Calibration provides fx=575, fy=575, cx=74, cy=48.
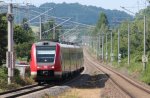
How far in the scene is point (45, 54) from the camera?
4056 centimetres

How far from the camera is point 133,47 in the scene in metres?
96.7

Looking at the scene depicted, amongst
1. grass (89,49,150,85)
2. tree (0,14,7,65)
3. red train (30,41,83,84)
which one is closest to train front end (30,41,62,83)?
red train (30,41,83,84)

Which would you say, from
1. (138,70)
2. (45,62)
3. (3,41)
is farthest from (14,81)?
(138,70)

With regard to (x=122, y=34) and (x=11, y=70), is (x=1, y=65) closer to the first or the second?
(x=11, y=70)

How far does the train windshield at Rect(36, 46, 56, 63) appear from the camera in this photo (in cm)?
4047

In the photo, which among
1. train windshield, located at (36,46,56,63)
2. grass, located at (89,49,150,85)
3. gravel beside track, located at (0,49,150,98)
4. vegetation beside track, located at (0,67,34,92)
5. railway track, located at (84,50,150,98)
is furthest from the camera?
grass, located at (89,49,150,85)

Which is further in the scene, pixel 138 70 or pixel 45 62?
pixel 138 70

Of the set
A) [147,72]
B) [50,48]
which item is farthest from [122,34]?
[50,48]

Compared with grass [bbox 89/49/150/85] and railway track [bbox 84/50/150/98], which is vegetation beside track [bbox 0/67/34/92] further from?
grass [bbox 89/49/150/85]

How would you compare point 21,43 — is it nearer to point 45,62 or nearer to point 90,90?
point 45,62

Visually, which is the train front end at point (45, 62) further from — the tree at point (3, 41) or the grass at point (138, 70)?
the grass at point (138, 70)

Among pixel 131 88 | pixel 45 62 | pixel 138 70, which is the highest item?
pixel 45 62

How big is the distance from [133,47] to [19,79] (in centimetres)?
5669

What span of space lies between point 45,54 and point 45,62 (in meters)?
0.59
